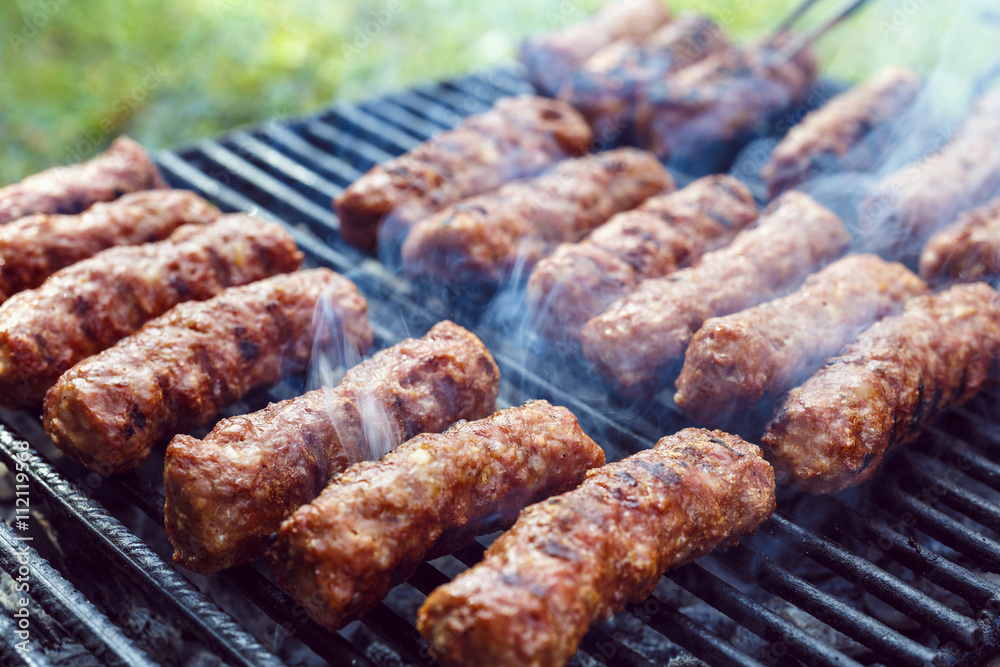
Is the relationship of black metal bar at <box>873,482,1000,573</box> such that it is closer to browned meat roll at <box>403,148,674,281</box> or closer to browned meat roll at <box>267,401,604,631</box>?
browned meat roll at <box>267,401,604,631</box>

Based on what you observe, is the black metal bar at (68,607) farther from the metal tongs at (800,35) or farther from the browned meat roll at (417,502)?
the metal tongs at (800,35)

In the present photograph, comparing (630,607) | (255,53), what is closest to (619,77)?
(630,607)

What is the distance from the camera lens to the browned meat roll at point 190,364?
8.92 feet

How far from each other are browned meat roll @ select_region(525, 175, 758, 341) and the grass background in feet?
8.94

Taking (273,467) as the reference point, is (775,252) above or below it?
above

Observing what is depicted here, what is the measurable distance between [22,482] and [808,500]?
2927 mm

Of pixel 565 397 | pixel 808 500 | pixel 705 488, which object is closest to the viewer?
pixel 705 488

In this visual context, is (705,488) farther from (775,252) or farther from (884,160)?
(884,160)

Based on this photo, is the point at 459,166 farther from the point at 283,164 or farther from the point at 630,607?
the point at 630,607

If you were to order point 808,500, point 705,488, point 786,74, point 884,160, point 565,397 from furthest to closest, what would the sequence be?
point 786,74 < point 884,160 < point 565,397 < point 808,500 < point 705,488

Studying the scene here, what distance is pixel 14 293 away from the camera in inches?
136

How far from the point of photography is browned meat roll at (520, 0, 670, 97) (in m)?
5.73

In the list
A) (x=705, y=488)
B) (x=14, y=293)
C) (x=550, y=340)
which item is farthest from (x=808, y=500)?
(x=14, y=293)

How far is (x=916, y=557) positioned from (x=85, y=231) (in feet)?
12.0
